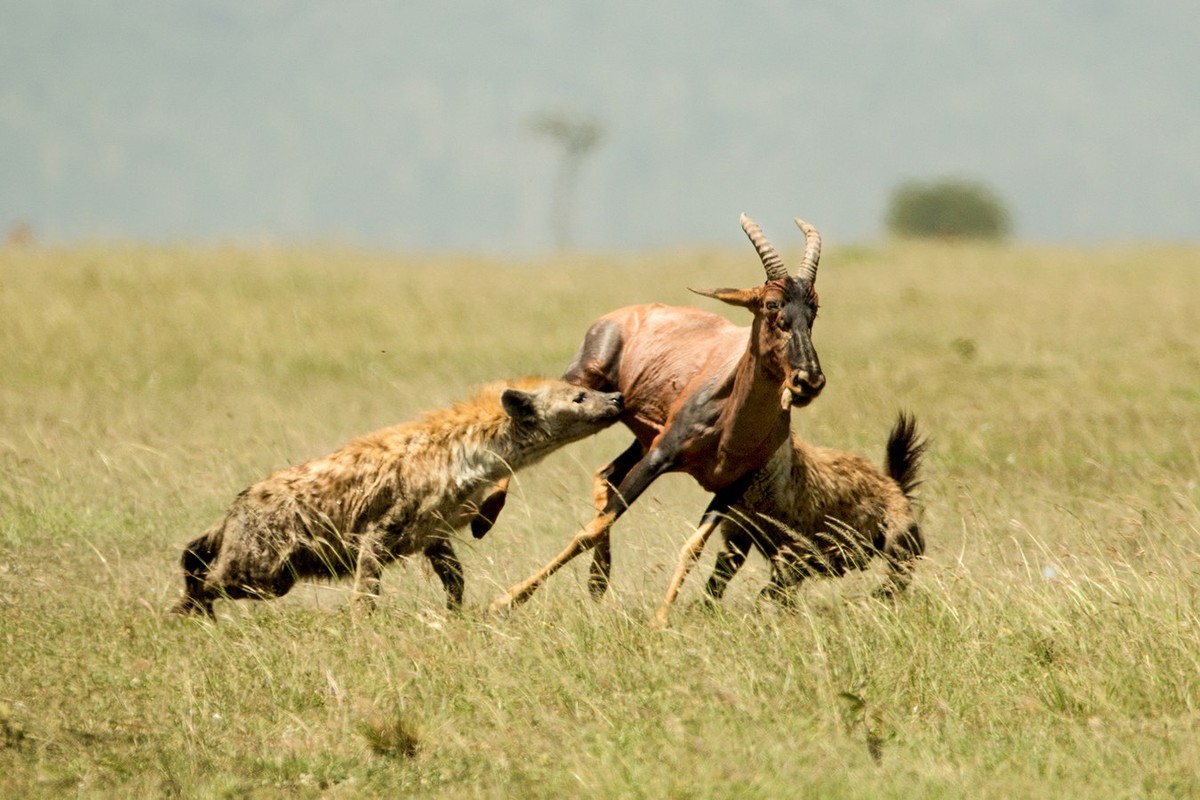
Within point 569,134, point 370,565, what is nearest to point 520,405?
point 370,565

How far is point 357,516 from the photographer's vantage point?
7.92 meters

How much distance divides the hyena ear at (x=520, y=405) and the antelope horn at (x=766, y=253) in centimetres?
148

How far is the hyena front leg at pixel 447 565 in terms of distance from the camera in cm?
809

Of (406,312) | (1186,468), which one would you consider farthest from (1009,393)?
(406,312)

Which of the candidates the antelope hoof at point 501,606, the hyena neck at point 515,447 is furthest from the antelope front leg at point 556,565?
the hyena neck at point 515,447

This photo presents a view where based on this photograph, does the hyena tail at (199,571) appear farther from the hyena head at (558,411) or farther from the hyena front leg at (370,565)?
the hyena head at (558,411)

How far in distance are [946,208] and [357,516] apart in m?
51.3

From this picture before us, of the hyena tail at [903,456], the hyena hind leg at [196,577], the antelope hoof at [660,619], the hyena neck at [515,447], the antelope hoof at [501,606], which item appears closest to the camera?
the antelope hoof at [660,619]

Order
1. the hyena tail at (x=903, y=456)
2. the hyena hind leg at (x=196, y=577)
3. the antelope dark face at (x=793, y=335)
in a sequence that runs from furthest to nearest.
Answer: the hyena tail at (x=903, y=456)
the hyena hind leg at (x=196, y=577)
the antelope dark face at (x=793, y=335)

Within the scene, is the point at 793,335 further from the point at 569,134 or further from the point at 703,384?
the point at 569,134

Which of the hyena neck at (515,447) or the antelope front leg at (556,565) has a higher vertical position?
the hyena neck at (515,447)

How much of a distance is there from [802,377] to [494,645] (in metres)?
1.71

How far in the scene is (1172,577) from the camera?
725 centimetres

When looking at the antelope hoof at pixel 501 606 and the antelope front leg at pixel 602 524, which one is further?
the antelope front leg at pixel 602 524
